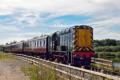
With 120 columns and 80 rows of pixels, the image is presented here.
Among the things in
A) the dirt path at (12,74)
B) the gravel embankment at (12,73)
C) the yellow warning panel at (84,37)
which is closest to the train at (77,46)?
the yellow warning panel at (84,37)

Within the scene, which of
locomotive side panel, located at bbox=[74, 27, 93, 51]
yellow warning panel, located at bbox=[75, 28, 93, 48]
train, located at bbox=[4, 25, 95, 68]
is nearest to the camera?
train, located at bbox=[4, 25, 95, 68]

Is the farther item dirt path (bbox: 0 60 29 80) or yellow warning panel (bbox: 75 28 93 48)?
yellow warning panel (bbox: 75 28 93 48)

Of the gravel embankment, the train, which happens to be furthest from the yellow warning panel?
the gravel embankment

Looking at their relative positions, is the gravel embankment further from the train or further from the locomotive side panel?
the locomotive side panel

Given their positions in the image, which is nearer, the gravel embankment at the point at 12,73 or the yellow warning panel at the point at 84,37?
the gravel embankment at the point at 12,73

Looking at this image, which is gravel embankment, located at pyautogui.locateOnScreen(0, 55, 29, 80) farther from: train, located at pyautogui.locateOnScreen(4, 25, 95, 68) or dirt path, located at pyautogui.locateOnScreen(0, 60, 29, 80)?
train, located at pyautogui.locateOnScreen(4, 25, 95, 68)

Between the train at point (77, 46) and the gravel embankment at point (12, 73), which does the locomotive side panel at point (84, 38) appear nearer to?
the train at point (77, 46)

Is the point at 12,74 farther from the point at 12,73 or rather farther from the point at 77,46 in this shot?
the point at 77,46

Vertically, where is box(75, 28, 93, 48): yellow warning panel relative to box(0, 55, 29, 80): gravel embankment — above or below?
above

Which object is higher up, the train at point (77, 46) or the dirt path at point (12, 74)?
the train at point (77, 46)

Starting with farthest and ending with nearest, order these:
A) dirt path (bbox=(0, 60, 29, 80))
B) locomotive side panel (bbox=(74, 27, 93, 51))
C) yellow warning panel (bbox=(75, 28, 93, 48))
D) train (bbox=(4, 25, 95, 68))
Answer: yellow warning panel (bbox=(75, 28, 93, 48)) < locomotive side panel (bbox=(74, 27, 93, 51)) < train (bbox=(4, 25, 95, 68)) < dirt path (bbox=(0, 60, 29, 80))

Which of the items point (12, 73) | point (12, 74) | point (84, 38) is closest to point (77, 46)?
point (84, 38)

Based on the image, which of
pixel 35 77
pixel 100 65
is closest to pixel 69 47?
pixel 100 65

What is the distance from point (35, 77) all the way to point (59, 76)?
1.97m
